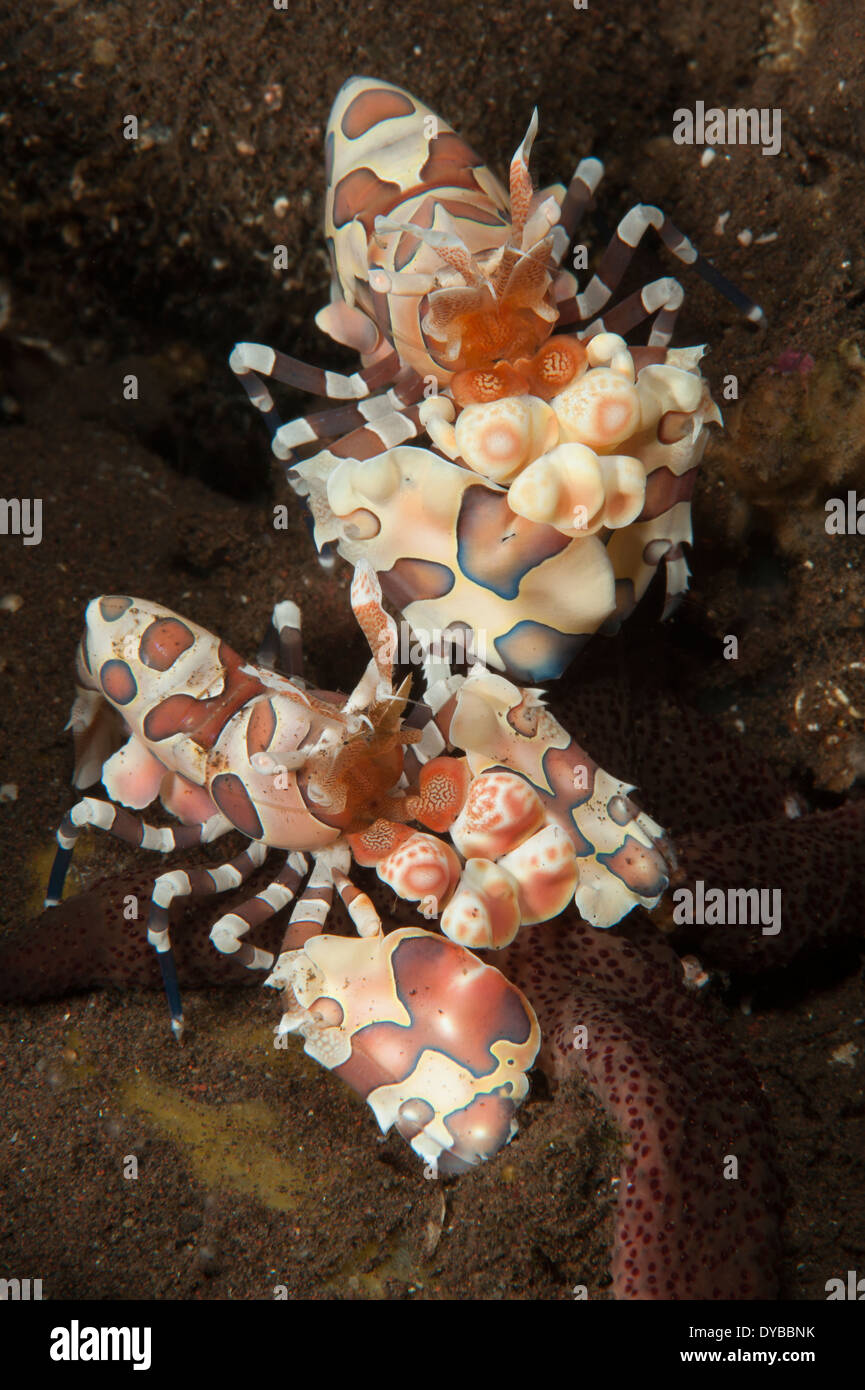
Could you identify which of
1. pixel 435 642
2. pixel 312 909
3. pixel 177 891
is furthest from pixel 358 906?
pixel 435 642

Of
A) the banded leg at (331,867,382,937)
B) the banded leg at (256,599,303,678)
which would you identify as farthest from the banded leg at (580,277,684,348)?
the banded leg at (331,867,382,937)

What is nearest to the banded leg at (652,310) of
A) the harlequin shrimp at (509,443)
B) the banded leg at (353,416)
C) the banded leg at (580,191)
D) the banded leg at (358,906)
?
the harlequin shrimp at (509,443)

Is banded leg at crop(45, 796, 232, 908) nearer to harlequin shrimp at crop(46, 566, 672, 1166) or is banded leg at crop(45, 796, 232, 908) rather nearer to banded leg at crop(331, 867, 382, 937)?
harlequin shrimp at crop(46, 566, 672, 1166)

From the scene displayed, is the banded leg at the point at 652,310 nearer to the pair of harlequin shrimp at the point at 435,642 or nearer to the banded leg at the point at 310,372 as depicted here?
the pair of harlequin shrimp at the point at 435,642

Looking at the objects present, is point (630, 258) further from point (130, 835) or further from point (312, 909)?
point (130, 835)

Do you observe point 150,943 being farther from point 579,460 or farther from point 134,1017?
point 579,460

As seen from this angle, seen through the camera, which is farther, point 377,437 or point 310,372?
point 310,372
